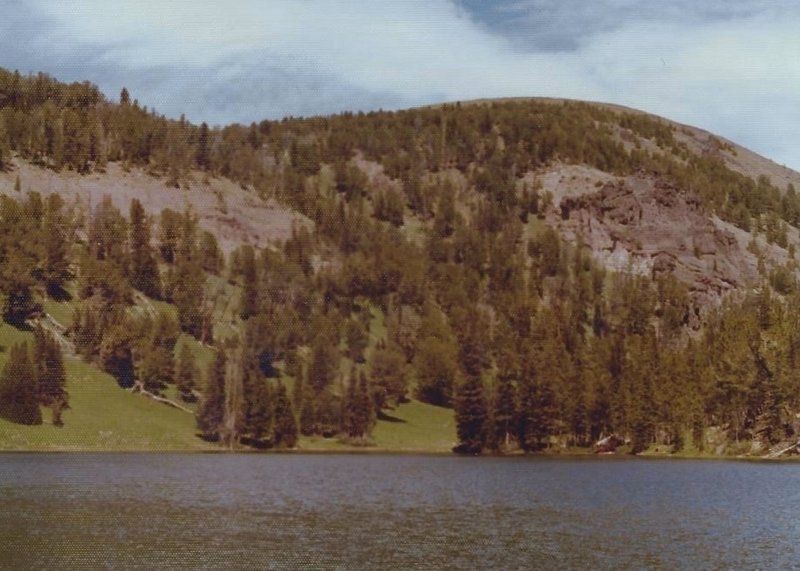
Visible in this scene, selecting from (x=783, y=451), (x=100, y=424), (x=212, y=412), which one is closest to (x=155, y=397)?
(x=212, y=412)

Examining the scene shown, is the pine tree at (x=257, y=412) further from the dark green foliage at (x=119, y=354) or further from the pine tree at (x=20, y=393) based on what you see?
the pine tree at (x=20, y=393)

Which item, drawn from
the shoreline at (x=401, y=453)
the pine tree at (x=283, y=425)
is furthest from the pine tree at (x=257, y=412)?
the shoreline at (x=401, y=453)

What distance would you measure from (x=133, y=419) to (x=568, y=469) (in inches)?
3334

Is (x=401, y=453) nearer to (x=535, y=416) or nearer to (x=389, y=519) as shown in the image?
(x=535, y=416)

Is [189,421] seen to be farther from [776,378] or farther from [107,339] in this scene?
[776,378]

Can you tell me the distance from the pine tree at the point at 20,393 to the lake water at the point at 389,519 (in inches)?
1531

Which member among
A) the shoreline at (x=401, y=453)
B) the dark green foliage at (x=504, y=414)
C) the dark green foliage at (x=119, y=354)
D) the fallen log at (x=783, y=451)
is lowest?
the shoreline at (x=401, y=453)

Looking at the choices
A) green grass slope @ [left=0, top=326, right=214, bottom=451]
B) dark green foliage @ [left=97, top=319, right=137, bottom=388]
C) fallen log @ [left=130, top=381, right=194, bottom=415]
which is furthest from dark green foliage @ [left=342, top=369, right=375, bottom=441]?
dark green foliage @ [left=97, top=319, right=137, bottom=388]

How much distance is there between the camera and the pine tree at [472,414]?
184 meters

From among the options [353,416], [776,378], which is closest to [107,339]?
[353,416]

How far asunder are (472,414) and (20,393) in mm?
82160

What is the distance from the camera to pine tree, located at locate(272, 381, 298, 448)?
598ft

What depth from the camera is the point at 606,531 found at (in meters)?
64.4

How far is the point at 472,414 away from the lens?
18400 centimetres
